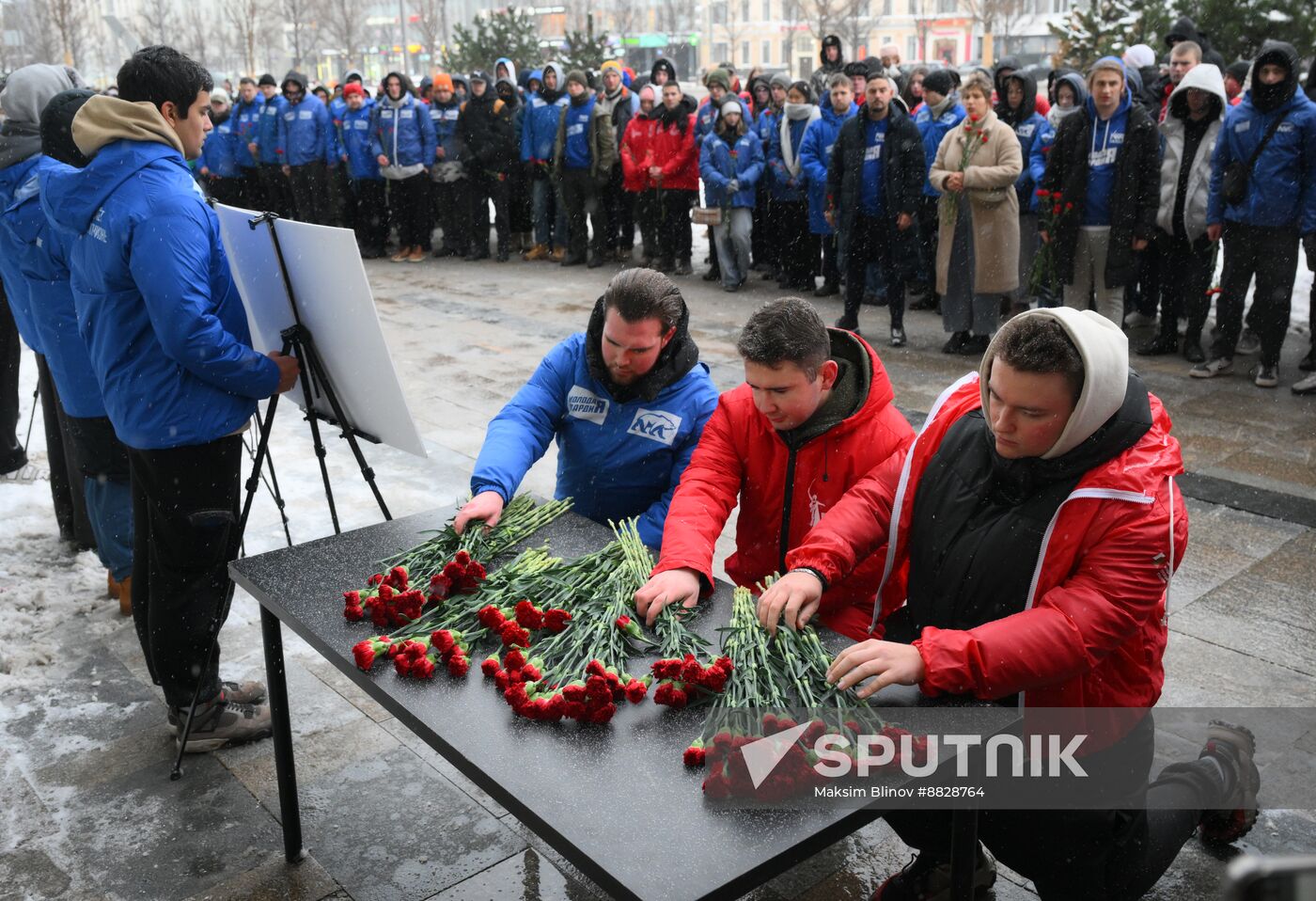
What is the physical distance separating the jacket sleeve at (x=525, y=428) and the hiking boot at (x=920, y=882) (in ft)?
4.61

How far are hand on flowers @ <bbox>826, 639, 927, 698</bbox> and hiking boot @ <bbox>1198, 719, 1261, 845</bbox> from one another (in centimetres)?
129

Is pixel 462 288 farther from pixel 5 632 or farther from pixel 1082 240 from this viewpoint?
pixel 5 632

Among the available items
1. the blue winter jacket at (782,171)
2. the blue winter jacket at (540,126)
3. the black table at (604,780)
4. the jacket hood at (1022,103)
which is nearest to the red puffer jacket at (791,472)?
the black table at (604,780)

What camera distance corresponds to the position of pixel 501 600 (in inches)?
102

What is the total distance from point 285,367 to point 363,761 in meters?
1.28

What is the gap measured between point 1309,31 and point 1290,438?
5.39 meters

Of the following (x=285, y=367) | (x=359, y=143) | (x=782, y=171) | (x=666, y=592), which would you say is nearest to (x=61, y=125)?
(x=285, y=367)

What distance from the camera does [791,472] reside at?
121 inches

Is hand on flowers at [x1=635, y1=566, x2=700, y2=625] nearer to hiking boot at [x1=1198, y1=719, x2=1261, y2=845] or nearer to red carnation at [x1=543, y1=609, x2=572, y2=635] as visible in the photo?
red carnation at [x1=543, y1=609, x2=572, y2=635]

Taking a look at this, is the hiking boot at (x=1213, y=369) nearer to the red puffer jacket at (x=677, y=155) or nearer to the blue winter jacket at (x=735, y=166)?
the blue winter jacket at (x=735, y=166)

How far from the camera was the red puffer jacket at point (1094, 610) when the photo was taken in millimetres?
2188

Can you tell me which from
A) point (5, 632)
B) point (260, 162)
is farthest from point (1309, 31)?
point (260, 162)

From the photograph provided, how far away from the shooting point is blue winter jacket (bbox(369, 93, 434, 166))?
13.7 metres

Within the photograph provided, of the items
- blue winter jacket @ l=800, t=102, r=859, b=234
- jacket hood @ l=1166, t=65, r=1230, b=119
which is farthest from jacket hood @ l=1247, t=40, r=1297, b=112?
blue winter jacket @ l=800, t=102, r=859, b=234
